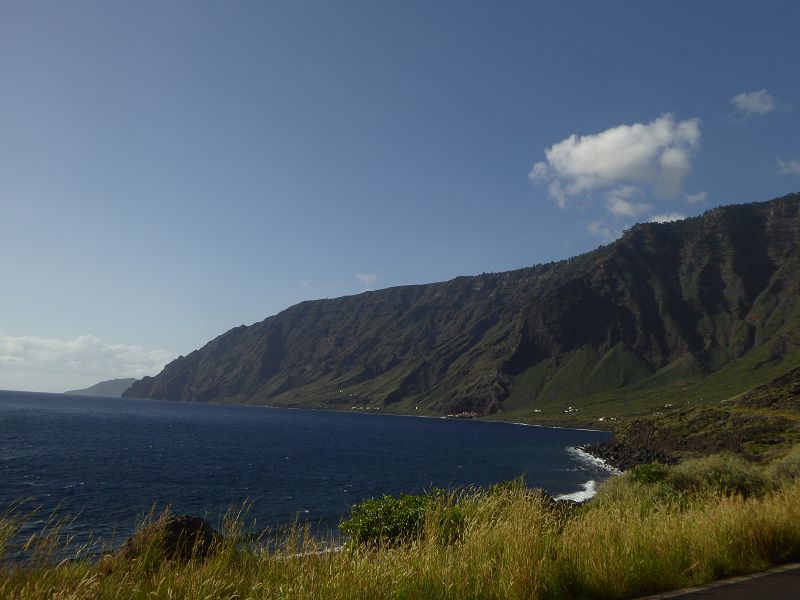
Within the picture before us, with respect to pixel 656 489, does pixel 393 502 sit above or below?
above

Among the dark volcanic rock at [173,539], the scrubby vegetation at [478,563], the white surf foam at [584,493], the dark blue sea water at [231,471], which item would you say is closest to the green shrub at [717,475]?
the dark blue sea water at [231,471]

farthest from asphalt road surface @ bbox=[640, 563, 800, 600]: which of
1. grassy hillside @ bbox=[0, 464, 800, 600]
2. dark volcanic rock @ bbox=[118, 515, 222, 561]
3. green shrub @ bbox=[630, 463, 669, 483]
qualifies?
green shrub @ bbox=[630, 463, 669, 483]

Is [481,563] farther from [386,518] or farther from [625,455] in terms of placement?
[625,455]

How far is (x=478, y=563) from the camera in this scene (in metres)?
6.72

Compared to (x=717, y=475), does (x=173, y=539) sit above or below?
above

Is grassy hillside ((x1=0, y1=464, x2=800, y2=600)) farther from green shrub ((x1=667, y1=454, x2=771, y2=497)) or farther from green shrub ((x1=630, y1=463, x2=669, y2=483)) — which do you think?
green shrub ((x1=630, y1=463, x2=669, y2=483))

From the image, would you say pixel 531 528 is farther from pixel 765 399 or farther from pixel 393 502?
pixel 765 399

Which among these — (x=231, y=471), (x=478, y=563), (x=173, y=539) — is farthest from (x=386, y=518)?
(x=231, y=471)

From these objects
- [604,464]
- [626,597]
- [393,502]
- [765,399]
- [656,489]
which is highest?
[626,597]

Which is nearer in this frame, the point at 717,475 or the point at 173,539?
the point at 173,539

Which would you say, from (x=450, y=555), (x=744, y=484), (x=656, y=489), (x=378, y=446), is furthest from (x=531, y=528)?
(x=378, y=446)

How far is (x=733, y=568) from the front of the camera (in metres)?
8.17

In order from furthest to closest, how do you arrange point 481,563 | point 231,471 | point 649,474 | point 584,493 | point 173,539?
1. point 231,471
2. point 584,493
3. point 649,474
4. point 173,539
5. point 481,563

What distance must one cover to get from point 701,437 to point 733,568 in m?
105
